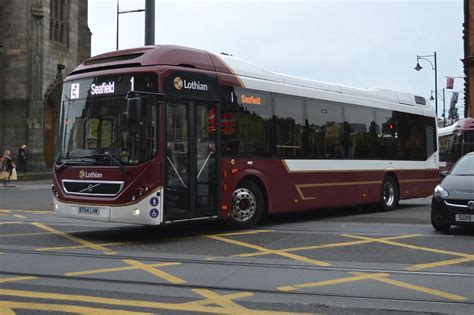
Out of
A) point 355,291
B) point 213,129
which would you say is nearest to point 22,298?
point 355,291

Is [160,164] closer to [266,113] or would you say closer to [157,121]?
[157,121]

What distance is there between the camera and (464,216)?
32.2 feet

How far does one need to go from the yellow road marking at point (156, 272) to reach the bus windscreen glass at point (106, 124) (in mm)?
1995

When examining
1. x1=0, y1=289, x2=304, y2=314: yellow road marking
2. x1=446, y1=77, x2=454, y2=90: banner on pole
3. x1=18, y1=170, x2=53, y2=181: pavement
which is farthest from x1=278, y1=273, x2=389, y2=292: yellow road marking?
x1=446, y1=77, x2=454, y2=90: banner on pole

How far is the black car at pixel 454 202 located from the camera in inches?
387

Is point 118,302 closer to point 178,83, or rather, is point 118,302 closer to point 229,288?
point 229,288

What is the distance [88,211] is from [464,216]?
6417 millimetres

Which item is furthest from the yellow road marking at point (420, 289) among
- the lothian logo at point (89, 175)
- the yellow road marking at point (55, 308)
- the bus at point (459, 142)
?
the bus at point (459, 142)

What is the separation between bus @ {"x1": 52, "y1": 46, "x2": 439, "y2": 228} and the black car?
2.98 meters

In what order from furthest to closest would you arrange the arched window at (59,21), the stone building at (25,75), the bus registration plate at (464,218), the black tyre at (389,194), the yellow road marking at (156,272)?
1. the arched window at (59,21)
2. the stone building at (25,75)
3. the black tyre at (389,194)
4. the bus registration plate at (464,218)
5. the yellow road marking at (156,272)

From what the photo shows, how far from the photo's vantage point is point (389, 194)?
15.4 m

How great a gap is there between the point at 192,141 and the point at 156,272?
3232mm

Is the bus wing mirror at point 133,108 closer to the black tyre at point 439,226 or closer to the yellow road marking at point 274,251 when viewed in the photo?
the yellow road marking at point 274,251

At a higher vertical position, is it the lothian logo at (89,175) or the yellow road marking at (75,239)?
the lothian logo at (89,175)
